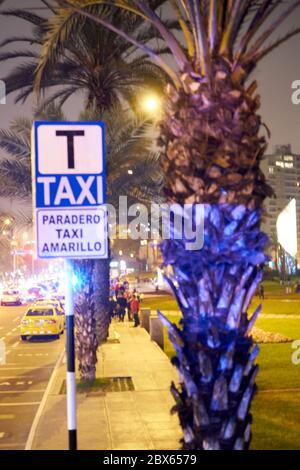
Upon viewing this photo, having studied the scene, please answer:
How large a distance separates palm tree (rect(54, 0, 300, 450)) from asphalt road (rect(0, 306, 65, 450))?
555 centimetres

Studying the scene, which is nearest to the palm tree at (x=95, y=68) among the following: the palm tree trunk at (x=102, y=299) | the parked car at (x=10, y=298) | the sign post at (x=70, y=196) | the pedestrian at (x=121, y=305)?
the palm tree trunk at (x=102, y=299)

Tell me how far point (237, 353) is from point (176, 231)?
3.27 ft

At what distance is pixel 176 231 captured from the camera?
15.7 feet

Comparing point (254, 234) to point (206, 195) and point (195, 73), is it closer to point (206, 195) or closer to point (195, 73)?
point (206, 195)

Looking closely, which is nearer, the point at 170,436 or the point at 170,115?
the point at 170,115

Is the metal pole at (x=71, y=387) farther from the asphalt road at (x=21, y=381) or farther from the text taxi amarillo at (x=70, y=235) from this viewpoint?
the asphalt road at (x=21, y=381)

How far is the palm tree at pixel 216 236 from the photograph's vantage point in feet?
15.0

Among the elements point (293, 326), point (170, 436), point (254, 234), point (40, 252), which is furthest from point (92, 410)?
point (293, 326)

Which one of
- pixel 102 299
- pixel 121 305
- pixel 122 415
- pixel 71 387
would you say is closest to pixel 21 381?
pixel 122 415

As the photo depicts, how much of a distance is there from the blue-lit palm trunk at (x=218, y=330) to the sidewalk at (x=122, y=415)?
428cm

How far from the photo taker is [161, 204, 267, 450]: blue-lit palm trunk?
4547mm

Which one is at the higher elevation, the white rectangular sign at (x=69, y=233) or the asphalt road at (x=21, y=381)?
the white rectangular sign at (x=69, y=233)

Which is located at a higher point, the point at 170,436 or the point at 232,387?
the point at 232,387

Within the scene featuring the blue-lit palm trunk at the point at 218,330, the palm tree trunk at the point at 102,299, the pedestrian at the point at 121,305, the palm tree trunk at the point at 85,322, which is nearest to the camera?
the blue-lit palm trunk at the point at 218,330
